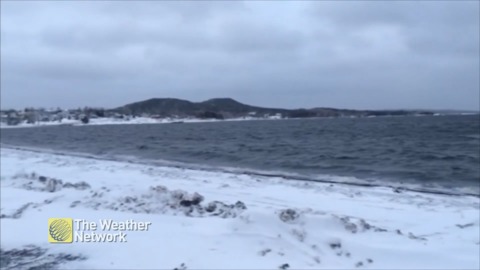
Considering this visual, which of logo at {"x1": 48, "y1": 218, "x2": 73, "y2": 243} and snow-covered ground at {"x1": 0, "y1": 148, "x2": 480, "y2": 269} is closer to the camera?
snow-covered ground at {"x1": 0, "y1": 148, "x2": 480, "y2": 269}

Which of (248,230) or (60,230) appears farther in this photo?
(60,230)

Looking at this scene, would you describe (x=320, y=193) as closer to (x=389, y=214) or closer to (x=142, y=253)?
(x=389, y=214)

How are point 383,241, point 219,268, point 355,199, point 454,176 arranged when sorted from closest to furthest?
1. point 219,268
2. point 383,241
3. point 355,199
4. point 454,176

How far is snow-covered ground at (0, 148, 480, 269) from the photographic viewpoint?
5.66m

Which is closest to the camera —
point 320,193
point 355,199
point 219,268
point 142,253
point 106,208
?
point 219,268

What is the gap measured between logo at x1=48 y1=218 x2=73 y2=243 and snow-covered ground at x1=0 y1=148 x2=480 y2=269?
0.40 ft

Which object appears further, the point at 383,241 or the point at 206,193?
the point at 206,193

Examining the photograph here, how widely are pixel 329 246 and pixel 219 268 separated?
1.75 m

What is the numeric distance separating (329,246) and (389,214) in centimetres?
337

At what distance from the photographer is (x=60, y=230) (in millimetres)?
6855

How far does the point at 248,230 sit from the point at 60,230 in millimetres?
3091

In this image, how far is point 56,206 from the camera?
878 cm

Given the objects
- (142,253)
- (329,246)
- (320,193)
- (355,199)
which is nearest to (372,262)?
(329,246)

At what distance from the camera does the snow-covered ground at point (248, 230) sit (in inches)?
223
